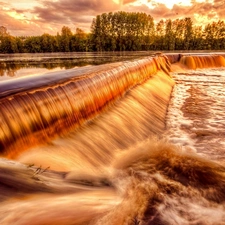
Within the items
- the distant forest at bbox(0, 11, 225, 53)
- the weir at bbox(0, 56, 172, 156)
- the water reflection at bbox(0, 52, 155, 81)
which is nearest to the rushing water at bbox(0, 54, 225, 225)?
the weir at bbox(0, 56, 172, 156)

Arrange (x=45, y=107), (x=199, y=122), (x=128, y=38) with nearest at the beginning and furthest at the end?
(x=45, y=107) → (x=199, y=122) → (x=128, y=38)

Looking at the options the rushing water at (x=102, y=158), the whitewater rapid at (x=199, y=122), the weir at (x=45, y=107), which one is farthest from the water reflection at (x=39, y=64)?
the whitewater rapid at (x=199, y=122)

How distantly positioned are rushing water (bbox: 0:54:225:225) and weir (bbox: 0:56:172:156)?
16 mm

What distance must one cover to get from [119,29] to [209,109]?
195 feet

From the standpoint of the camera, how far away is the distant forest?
56625mm

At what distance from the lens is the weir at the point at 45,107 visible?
296cm

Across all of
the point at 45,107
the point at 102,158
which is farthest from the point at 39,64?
the point at 102,158

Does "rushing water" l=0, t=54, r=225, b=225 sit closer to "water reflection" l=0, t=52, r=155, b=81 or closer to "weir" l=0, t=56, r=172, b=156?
"weir" l=0, t=56, r=172, b=156

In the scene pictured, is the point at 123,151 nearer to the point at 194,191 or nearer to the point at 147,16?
the point at 194,191

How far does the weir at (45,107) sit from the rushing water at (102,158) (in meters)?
0.02

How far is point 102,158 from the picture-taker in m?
3.71

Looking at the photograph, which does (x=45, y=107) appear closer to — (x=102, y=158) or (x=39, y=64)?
(x=102, y=158)

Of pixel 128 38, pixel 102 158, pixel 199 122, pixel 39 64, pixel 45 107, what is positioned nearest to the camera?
pixel 45 107

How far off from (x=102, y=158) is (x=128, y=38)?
59617 mm
